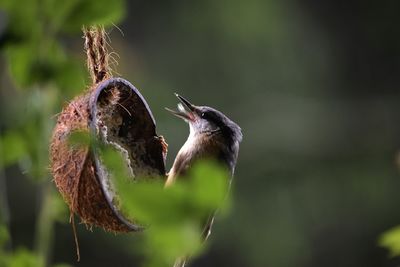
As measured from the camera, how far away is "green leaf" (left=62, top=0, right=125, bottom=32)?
2.00ft

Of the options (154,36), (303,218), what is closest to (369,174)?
(303,218)

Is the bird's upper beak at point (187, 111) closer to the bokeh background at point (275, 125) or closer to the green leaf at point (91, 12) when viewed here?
the green leaf at point (91, 12)

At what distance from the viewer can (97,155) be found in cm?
199

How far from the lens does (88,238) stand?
31.2 feet

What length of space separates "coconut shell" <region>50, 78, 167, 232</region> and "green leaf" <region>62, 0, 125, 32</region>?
1201 mm

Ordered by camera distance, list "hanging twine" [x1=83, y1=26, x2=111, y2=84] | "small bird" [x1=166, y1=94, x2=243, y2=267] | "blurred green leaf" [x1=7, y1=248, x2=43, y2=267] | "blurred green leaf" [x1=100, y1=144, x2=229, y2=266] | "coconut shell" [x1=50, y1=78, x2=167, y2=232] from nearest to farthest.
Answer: "blurred green leaf" [x1=100, y1=144, x2=229, y2=266] → "blurred green leaf" [x1=7, y1=248, x2=43, y2=267] → "coconut shell" [x1=50, y1=78, x2=167, y2=232] → "hanging twine" [x1=83, y1=26, x2=111, y2=84] → "small bird" [x1=166, y1=94, x2=243, y2=267]

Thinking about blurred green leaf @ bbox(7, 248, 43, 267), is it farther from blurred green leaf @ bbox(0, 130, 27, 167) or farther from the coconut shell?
the coconut shell

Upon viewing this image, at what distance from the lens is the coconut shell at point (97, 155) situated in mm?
2209

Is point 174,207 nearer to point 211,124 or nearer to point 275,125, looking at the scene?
point 211,124

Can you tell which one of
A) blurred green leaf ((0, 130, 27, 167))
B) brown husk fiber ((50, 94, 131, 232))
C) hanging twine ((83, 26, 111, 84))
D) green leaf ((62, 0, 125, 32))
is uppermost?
green leaf ((62, 0, 125, 32))

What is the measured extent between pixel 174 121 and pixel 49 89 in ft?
28.9

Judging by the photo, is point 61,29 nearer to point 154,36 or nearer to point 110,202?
point 110,202

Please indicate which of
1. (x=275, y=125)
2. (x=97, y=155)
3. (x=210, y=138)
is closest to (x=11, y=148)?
(x=97, y=155)

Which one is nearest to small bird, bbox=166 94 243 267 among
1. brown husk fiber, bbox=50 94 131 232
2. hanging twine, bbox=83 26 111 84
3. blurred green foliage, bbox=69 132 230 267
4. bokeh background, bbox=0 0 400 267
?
hanging twine, bbox=83 26 111 84
